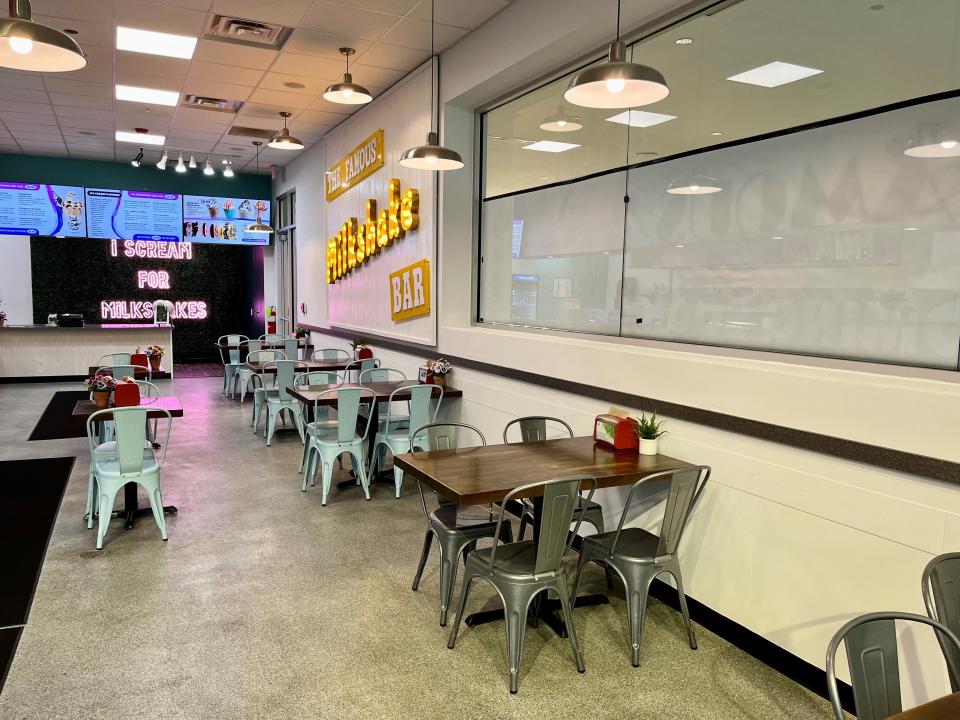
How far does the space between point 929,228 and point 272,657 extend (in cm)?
318

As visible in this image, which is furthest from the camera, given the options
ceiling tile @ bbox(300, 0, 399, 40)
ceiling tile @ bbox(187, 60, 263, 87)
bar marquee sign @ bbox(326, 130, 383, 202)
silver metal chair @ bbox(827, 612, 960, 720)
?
bar marquee sign @ bbox(326, 130, 383, 202)

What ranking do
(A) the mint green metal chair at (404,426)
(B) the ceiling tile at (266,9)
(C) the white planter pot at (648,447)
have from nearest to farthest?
(C) the white planter pot at (648,447) < (B) the ceiling tile at (266,9) < (A) the mint green metal chair at (404,426)

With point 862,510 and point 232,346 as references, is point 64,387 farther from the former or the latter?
point 862,510

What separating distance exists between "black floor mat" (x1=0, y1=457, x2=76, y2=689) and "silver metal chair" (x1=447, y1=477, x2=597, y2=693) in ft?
6.67

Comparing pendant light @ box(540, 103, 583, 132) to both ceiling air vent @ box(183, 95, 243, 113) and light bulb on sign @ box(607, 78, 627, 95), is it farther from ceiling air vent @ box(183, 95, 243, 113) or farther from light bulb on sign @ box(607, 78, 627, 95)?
ceiling air vent @ box(183, 95, 243, 113)

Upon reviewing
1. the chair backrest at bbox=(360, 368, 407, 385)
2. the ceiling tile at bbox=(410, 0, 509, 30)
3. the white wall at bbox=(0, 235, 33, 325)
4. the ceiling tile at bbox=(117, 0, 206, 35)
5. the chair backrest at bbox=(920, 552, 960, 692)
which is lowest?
the chair backrest at bbox=(920, 552, 960, 692)

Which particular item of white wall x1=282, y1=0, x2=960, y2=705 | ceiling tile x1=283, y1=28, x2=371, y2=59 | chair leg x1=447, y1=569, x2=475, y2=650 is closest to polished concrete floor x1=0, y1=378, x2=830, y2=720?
chair leg x1=447, y1=569, x2=475, y2=650

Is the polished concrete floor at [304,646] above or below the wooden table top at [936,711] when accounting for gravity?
below

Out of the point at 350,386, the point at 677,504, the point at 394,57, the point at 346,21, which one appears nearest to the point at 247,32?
the point at 346,21

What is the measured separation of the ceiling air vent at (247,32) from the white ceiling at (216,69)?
87mm

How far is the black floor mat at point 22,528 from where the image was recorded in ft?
10.3

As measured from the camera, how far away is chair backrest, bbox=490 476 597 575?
8.58 feet

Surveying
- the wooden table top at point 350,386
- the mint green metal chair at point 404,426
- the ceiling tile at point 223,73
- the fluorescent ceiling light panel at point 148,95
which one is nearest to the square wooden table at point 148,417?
the wooden table top at point 350,386

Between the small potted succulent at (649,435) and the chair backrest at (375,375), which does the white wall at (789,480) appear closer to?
the small potted succulent at (649,435)
